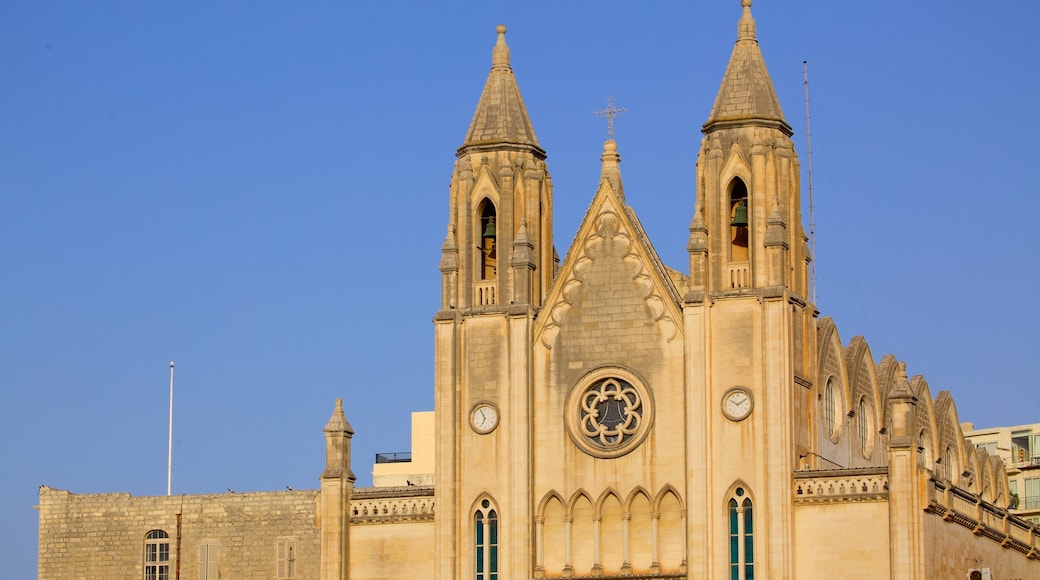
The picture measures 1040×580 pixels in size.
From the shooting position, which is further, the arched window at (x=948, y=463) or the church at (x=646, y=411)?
the arched window at (x=948, y=463)

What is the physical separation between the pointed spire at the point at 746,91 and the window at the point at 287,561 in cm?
1933

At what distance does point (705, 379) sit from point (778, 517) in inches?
184

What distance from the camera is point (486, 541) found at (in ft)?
240

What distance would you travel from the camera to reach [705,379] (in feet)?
233

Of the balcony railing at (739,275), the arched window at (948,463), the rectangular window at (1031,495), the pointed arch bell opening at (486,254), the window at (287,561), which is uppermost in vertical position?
the pointed arch bell opening at (486,254)

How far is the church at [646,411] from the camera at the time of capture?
6969cm

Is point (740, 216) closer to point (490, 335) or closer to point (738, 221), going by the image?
point (738, 221)

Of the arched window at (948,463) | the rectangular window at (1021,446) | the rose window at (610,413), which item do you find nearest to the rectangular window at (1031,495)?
the rectangular window at (1021,446)

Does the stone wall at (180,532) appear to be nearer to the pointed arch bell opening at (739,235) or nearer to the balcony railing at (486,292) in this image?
the balcony railing at (486,292)

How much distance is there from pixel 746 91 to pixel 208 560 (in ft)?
77.4

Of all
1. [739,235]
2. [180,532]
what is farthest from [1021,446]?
[180,532]

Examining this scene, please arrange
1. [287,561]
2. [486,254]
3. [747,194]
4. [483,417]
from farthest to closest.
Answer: [287,561]
[486,254]
[483,417]
[747,194]

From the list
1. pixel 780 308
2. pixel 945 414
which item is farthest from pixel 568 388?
pixel 945 414

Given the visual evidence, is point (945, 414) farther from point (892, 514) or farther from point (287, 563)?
point (287, 563)
